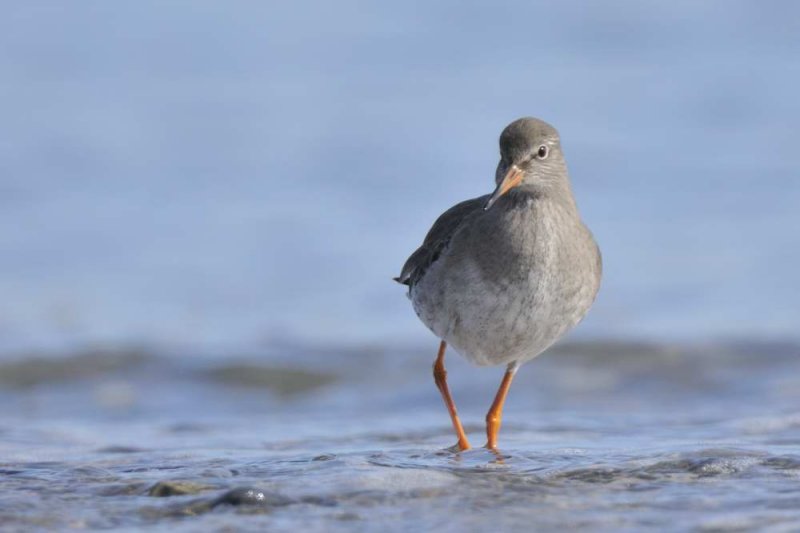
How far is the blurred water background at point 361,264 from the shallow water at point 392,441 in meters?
0.03

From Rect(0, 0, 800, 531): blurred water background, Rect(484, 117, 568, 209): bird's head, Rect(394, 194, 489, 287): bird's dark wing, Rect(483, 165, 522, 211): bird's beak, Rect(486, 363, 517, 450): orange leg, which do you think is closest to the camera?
Rect(0, 0, 800, 531): blurred water background

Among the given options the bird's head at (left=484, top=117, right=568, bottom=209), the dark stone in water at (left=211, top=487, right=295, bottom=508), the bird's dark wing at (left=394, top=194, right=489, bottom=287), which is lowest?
the dark stone in water at (left=211, top=487, right=295, bottom=508)

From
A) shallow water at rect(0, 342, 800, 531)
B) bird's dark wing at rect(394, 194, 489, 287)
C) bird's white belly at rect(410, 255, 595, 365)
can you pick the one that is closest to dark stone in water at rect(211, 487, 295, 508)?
shallow water at rect(0, 342, 800, 531)

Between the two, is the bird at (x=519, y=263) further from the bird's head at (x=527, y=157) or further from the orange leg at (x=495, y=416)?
the orange leg at (x=495, y=416)

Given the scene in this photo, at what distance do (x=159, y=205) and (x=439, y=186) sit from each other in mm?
3184

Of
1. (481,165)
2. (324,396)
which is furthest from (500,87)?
(324,396)

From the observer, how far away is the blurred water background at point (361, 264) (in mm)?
6672

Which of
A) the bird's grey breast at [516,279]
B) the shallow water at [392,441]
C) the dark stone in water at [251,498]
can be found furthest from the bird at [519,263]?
the dark stone in water at [251,498]

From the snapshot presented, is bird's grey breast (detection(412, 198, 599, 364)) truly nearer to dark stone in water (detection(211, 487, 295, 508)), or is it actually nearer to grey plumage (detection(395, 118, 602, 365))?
grey plumage (detection(395, 118, 602, 365))

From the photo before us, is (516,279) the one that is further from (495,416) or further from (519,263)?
(495,416)

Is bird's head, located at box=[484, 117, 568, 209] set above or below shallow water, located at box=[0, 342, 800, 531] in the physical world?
above

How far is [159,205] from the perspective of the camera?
53.1 feet

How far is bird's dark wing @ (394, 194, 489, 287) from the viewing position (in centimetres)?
823

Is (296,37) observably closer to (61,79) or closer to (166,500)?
(61,79)
